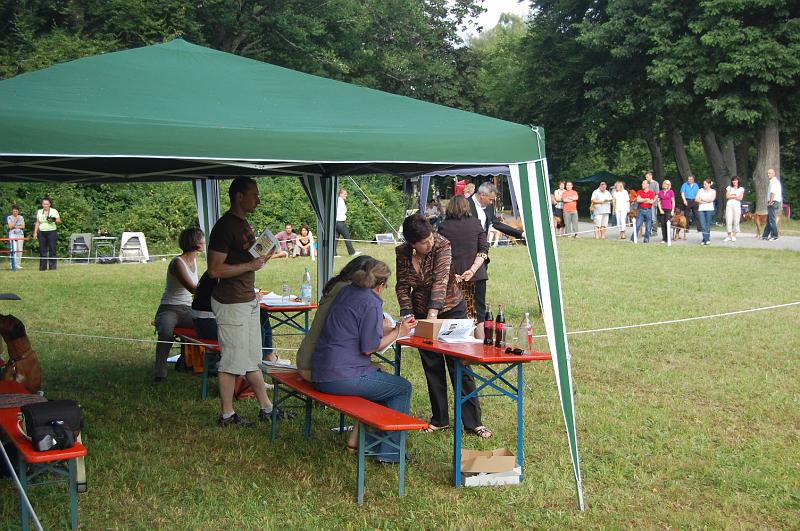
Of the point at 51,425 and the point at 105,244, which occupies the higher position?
the point at 105,244

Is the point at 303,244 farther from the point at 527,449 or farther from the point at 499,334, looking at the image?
the point at 499,334

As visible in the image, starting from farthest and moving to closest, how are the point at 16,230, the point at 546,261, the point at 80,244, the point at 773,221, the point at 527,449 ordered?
the point at 773,221, the point at 80,244, the point at 16,230, the point at 527,449, the point at 546,261

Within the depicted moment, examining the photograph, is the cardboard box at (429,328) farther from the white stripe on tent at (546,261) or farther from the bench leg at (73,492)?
the bench leg at (73,492)

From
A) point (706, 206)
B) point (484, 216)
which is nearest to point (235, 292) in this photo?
point (484, 216)

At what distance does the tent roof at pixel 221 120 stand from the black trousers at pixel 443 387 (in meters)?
1.46

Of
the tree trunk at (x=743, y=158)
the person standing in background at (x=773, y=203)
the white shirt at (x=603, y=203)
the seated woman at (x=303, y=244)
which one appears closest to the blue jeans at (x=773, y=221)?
the person standing in background at (x=773, y=203)

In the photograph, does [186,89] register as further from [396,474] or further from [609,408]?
[609,408]

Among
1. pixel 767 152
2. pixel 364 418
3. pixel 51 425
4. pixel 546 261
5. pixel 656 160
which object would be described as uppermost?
pixel 656 160

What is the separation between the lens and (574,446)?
503cm

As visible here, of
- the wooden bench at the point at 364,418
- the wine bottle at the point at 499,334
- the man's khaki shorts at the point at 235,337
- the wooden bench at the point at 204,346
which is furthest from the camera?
the wooden bench at the point at 204,346

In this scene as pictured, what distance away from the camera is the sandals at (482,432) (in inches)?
241

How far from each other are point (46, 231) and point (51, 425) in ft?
52.4

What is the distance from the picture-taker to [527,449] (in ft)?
19.4

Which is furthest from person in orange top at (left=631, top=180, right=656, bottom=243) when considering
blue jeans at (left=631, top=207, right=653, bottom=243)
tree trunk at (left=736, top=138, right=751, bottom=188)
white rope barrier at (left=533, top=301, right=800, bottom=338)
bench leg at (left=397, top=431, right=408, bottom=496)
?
bench leg at (left=397, top=431, right=408, bottom=496)
